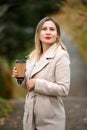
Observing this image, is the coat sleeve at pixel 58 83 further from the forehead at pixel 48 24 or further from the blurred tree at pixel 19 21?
the blurred tree at pixel 19 21

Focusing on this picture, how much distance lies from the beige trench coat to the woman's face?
0.06 metres

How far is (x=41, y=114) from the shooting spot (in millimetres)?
4012

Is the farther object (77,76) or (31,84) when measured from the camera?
(77,76)

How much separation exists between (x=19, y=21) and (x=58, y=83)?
11.1 m

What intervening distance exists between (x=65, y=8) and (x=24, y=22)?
191 inches

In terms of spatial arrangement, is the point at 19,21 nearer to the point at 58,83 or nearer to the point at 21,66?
the point at 21,66

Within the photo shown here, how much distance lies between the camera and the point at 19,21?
48.6 feet

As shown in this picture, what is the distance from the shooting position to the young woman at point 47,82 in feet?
12.9

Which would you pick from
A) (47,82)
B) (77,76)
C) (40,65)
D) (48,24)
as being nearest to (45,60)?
(40,65)

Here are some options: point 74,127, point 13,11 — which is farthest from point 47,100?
point 13,11

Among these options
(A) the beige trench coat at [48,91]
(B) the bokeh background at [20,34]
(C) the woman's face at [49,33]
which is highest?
(B) the bokeh background at [20,34]

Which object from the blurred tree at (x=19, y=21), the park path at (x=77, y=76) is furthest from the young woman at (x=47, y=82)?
the blurred tree at (x=19, y=21)

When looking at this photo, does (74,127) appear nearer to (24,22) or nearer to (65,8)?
(65,8)

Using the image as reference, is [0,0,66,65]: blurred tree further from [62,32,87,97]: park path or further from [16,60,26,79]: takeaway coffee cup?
[16,60,26,79]: takeaway coffee cup
